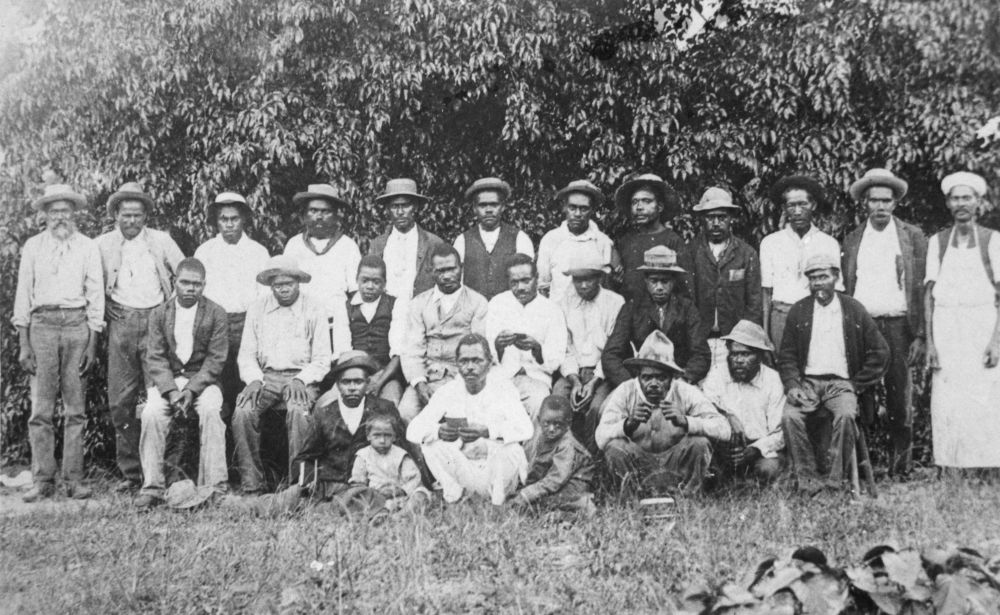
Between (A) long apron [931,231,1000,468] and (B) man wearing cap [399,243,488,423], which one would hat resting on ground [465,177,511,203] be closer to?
(B) man wearing cap [399,243,488,423]

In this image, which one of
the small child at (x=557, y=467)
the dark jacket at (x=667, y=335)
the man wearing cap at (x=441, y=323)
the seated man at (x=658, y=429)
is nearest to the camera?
the small child at (x=557, y=467)

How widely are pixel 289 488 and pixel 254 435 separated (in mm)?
582

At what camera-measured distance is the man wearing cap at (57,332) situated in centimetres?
643

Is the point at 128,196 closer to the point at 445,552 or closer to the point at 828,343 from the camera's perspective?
the point at 445,552

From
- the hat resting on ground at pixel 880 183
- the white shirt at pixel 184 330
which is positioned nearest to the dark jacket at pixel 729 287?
the hat resting on ground at pixel 880 183

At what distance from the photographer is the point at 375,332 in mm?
6590

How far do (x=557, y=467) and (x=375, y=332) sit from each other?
1.80 meters

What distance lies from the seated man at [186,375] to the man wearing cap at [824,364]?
12.2 feet

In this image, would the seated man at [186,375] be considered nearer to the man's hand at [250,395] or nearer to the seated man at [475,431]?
the man's hand at [250,395]

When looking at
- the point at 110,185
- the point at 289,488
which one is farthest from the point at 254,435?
the point at 110,185

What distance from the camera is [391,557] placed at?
4523mm

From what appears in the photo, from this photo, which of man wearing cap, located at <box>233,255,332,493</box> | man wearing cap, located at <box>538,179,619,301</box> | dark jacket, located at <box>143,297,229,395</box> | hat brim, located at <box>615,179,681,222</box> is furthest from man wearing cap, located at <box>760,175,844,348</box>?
dark jacket, located at <box>143,297,229,395</box>

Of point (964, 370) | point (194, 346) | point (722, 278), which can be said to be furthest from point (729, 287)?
point (194, 346)

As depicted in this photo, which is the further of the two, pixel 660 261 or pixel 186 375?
pixel 186 375
